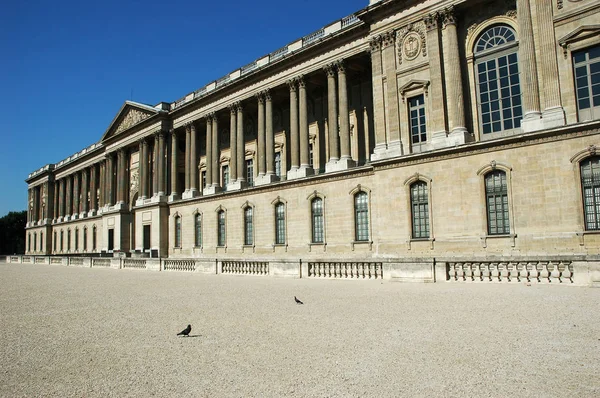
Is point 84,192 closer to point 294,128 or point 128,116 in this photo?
point 128,116

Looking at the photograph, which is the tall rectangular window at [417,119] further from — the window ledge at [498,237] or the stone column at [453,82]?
the window ledge at [498,237]

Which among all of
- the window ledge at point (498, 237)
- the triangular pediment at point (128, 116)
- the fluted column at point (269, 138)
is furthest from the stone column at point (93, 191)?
the window ledge at point (498, 237)

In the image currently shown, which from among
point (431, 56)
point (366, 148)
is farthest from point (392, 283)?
point (366, 148)

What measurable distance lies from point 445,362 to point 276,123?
3292cm

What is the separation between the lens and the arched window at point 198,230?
40.5 metres

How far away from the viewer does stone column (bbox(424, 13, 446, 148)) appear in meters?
23.0

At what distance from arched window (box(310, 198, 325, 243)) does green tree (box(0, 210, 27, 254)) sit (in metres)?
98.5

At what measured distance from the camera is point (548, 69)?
1978 centimetres

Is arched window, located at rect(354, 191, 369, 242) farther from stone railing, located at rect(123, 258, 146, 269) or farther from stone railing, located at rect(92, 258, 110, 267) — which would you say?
stone railing, located at rect(92, 258, 110, 267)

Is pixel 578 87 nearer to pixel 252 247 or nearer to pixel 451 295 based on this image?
pixel 451 295

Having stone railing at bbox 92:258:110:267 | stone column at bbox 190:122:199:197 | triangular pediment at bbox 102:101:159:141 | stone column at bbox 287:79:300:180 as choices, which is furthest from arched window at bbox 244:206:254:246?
triangular pediment at bbox 102:101:159:141

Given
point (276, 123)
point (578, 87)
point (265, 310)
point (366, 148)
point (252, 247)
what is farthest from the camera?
point (276, 123)

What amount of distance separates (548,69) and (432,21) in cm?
672

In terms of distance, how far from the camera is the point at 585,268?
13625 millimetres
